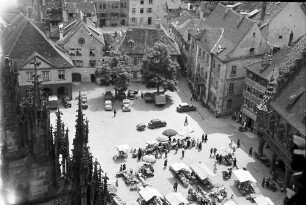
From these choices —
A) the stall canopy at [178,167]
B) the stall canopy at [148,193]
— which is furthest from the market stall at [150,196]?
the stall canopy at [178,167]

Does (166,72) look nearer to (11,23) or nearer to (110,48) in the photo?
(110,48)

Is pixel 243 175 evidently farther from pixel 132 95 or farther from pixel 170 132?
pixel 132 95

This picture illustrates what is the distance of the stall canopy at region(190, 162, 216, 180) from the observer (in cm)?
5819

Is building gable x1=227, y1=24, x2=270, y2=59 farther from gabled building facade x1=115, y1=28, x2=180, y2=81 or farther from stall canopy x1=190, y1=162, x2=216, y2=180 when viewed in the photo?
stall canopy x1=190, y1=162, x2=216, y2=180

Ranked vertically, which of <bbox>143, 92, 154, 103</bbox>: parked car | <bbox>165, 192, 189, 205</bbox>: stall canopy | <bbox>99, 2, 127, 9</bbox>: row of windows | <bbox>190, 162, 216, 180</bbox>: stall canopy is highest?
→ <bbox>99, 2, 127, 9</bbox>: row of windows

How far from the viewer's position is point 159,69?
8388cm

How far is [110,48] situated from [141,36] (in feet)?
23.6

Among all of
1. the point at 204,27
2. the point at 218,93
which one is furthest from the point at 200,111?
the point at 204,27

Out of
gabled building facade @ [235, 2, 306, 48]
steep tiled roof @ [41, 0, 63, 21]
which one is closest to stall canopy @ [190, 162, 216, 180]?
gabled building facade @ [235, 2, 306, 48]

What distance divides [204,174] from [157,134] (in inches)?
611

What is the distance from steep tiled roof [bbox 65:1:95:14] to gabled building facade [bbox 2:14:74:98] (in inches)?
816

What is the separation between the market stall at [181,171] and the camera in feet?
194

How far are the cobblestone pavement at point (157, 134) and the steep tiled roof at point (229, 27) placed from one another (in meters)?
12.3

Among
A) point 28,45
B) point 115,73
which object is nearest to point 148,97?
point 115,73
